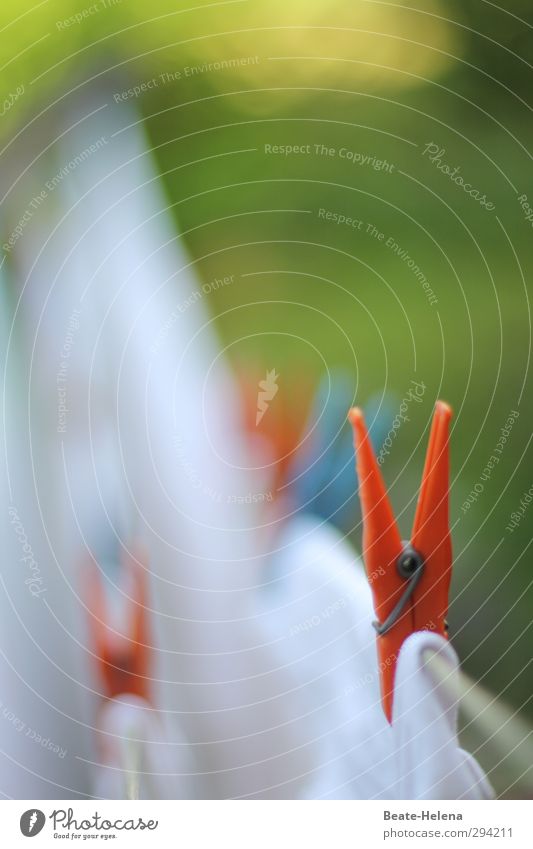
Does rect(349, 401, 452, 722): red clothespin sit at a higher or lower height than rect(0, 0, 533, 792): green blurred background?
lower

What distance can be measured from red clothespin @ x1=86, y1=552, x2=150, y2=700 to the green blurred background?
0.18 m

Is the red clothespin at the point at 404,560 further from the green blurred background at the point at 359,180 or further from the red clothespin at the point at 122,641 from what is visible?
the red clothespin at the point at 122,641

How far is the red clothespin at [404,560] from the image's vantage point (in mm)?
574

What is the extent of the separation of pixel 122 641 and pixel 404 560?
0.62ft

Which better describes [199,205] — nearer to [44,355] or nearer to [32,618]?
[44,355]

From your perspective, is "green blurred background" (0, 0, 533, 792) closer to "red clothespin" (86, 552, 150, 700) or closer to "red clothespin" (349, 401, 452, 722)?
"red clothespin" (349, 401, 452, 722)

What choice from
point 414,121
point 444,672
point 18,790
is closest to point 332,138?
point 414,121

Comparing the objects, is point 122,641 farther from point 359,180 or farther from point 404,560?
point 359,180

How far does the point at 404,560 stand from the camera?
0.57 m

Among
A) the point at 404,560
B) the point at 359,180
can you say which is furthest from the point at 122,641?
the point at 359,180

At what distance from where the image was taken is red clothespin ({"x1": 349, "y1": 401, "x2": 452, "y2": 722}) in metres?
0.57

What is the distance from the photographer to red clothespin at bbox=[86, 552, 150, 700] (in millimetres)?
590

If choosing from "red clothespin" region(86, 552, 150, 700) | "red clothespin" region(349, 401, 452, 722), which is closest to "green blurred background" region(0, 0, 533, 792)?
"red clothespin" region(349, 401, 452, 722)

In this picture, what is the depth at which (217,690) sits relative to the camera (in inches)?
23.7
